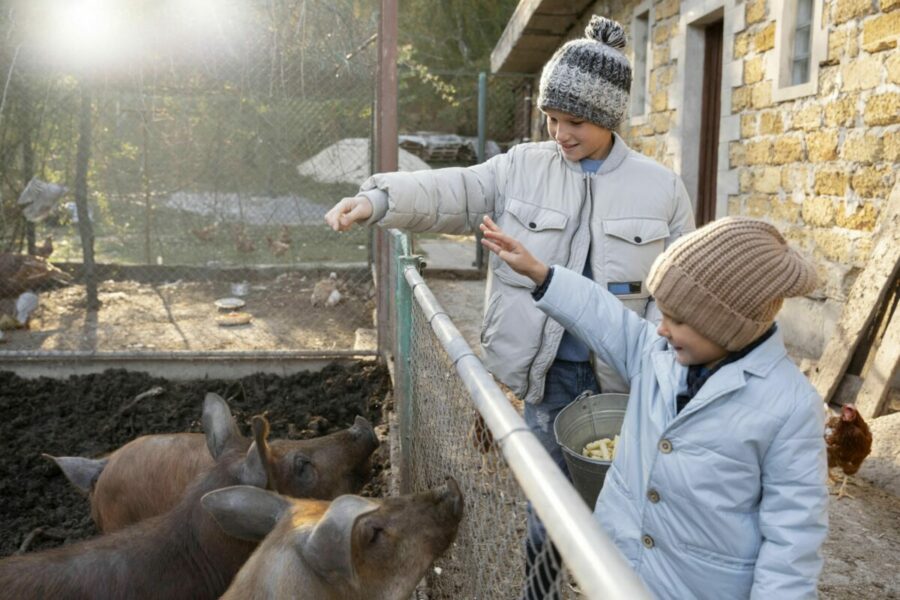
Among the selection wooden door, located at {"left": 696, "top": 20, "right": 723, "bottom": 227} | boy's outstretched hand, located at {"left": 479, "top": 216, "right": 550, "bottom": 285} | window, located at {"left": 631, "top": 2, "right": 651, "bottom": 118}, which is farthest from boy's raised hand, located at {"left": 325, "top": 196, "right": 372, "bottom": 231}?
window, located at {"left": 631, "top": 2, "right": 651, "bottom": 118}

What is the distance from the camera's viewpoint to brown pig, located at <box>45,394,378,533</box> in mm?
3457

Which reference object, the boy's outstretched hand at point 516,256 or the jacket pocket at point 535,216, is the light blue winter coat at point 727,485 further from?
the jacket pocket at point 535,216

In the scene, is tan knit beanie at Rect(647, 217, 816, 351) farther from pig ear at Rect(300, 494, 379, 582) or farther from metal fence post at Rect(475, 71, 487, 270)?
metal fence post at Rect(475, 71, 487, 270)

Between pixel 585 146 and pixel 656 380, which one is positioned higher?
pixel 585 146

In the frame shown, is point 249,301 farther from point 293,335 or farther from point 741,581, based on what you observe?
point 741,581

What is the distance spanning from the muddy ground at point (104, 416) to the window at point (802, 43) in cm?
414

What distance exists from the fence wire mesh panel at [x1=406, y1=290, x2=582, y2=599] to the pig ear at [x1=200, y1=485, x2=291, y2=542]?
21.0 inches

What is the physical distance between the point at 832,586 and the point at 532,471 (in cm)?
324

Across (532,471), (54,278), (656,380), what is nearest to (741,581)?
(656,380)

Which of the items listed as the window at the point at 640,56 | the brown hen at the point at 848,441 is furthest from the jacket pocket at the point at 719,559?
the window at the point at 640,56

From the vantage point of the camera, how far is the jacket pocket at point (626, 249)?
114 inches

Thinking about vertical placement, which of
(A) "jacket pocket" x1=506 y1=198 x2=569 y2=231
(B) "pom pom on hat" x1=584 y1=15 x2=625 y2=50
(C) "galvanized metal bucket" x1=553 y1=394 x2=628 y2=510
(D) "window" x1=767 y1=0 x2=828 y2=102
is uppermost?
(D) "window" x1=767 y1=0 x2=828 y2=102

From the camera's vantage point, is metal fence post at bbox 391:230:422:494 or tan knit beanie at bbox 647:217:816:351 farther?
metal fence post at bbox 391:230:422:494

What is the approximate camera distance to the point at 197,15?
766 centimetres
